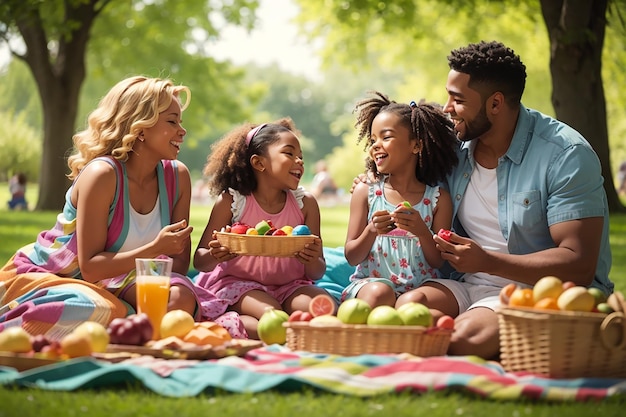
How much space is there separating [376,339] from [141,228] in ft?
5.55

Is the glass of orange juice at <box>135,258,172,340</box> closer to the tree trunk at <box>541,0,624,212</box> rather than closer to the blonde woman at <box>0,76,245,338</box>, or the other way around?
the blonde woman at <box>0,76,245,338</box>

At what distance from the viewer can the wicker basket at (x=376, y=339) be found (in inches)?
174

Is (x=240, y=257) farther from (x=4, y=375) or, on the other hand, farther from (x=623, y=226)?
(x=623, y=226)

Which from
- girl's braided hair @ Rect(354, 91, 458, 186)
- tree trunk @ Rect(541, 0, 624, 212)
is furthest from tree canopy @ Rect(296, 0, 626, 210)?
girl's braided hair @ Rect(354, 91, 458, 186)

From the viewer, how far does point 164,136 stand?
5.51 meters

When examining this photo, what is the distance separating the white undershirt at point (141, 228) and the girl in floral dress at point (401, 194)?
112 centimetres

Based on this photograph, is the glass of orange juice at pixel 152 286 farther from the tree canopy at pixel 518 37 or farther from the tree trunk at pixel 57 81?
the tree trunk at pixel 57 81

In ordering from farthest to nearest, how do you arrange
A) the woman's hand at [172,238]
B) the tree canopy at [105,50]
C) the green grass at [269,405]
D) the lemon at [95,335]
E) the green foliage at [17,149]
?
1. the green foliage at [17,149]
2. the tree canopy at [105,50]
3. the woman's hand at [172,238]
4. the lemon at [95,335]
5. the green grass at [269,405]

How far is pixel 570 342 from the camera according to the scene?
409 centimetres

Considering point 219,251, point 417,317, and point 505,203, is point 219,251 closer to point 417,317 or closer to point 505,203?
point 417,317

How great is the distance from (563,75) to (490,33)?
19469mm

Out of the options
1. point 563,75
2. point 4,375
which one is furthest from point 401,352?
point 563,75

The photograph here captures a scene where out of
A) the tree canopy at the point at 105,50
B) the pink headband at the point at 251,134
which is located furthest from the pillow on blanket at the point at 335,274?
the tree canopy at the point at 105,50

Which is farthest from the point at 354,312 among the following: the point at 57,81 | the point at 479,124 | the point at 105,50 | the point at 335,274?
the point at 105,50
